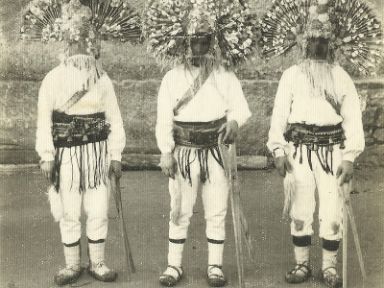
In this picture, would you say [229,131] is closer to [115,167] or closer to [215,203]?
[215,203]

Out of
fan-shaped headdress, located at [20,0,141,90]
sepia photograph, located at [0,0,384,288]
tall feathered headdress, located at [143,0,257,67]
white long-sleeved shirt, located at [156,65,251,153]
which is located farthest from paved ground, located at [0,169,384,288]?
tall feathered headdress, located at [143,0,257,67]

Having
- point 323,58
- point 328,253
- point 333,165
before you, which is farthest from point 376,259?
point 323,58

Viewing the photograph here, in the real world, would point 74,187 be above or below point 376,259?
above

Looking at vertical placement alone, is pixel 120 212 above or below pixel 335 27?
below

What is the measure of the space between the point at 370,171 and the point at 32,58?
4.21 m

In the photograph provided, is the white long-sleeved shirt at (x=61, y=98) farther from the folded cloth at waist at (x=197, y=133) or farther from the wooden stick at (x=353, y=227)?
the wooden stick at (x=353, y=227)

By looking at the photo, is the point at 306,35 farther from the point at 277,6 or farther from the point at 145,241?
the point at 145,241

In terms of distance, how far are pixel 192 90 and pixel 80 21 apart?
0.94 meters

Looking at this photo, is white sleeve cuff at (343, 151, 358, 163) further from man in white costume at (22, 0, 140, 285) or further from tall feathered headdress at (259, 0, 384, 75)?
man in white costume at (22, 0, 140, 285)

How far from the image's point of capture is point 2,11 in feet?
28.8

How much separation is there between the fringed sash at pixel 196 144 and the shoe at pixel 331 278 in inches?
44.5

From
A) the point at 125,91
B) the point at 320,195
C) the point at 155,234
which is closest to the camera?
the point at 320,195

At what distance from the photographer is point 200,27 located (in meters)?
5.34

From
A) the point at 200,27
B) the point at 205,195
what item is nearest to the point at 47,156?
the point at 205,195
